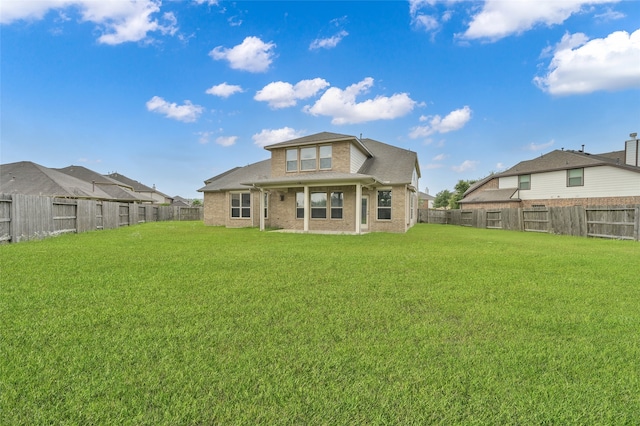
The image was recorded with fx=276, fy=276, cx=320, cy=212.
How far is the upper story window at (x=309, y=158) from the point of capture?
1562cm

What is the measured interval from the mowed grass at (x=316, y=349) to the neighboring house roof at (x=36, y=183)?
27.0 m

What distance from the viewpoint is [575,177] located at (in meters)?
21.9

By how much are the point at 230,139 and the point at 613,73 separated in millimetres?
28208

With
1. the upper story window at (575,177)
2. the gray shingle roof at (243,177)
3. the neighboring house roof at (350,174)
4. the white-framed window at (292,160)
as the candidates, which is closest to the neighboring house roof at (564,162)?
the upper story window at (575,177)

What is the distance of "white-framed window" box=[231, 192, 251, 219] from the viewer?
63.3 feet

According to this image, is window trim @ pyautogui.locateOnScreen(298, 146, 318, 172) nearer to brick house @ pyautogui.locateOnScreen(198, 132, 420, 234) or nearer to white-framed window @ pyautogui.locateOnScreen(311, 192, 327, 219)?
brick house @ pyautogui.locateOnScreen(198, 132, 420, 234)

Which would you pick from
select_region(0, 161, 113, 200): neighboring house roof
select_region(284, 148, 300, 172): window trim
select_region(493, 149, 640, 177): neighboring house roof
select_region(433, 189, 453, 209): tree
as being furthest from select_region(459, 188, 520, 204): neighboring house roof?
select_region(0, 161, 113, 200): neighboring house roof

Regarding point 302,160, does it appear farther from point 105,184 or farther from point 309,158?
point 105,184

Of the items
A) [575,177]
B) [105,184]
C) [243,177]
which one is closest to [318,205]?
[243,177]

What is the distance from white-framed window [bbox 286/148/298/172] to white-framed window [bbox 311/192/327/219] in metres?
1.97

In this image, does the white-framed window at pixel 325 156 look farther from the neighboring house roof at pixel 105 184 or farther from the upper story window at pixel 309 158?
the neighboring house roof at pixel 105 184

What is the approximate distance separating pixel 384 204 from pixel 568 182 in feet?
57.4

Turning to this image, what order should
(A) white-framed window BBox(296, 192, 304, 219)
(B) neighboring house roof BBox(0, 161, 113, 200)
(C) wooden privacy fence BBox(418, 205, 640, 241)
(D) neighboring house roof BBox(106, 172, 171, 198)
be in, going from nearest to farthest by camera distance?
(C) wooden privacy fence BBox(418, 205, 640, 241) → (A) white-framed window BBox(296, 192, 304, 219) → (B) neighboring house roof BBox(0, 161, 113, 200) → (D) neighboring house roof BBox(106, 172, 171, 198)

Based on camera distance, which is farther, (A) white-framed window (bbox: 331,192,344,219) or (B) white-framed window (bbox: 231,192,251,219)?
(B) white-framed window (bbox: 231,192,251,219)
